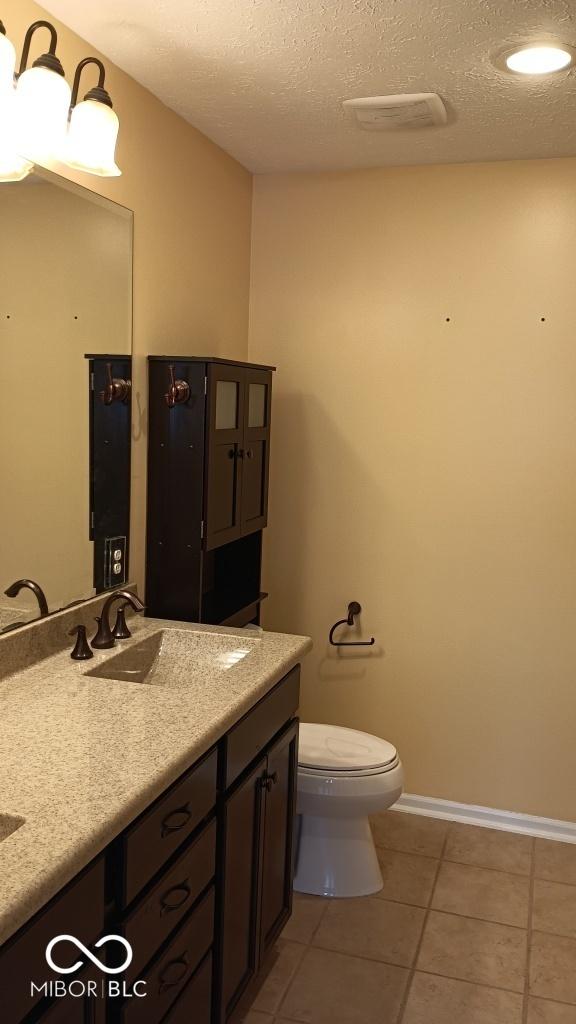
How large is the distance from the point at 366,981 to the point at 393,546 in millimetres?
1490

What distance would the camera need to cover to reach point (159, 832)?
155 cm

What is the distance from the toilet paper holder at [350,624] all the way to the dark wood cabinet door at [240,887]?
4.34 ft

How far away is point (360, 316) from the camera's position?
328 centimetres

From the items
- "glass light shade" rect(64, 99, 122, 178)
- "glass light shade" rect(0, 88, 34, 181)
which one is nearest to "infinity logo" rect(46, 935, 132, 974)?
"glass light shade" rect(0, 88, 34, 181)

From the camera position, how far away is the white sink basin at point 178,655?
7.39 feet

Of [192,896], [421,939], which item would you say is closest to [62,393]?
[192,896]

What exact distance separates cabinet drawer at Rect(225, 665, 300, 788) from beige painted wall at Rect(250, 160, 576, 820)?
110 cm

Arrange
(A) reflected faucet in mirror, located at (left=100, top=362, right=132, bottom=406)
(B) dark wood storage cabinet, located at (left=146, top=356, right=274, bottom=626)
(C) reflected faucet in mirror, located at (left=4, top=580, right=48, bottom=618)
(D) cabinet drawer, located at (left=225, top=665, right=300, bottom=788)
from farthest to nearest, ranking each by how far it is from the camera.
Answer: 1. (B) dark wood storage cabinet, located at (left=146, top=356, right=274, bottom=626)
2. (A) reflected faucet in mirror, located at (left=100, top=362, right=132, bottom=406)
3. (C) reflected faucet in mirror, located at (left=4, top=580, right=48, bottom=618)
4. (D) cabinet drawer, located at (left=225, top=665, right=300, bottom=788)

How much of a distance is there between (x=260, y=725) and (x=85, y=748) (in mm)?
568

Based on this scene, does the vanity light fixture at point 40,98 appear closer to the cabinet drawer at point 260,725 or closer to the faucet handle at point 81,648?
the faucet handle at point 81,648

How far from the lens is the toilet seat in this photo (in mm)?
2682

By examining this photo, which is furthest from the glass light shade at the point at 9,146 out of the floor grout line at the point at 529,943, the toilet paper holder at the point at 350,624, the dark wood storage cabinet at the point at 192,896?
the floor grout line at the point at 529,943

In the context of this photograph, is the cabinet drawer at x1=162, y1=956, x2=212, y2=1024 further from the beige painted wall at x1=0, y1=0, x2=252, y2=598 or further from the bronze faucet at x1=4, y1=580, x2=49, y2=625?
the beige painted wall at x1=0, y1=0, x2=252, y2=598

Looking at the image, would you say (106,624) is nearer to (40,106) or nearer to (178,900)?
(178,900)
